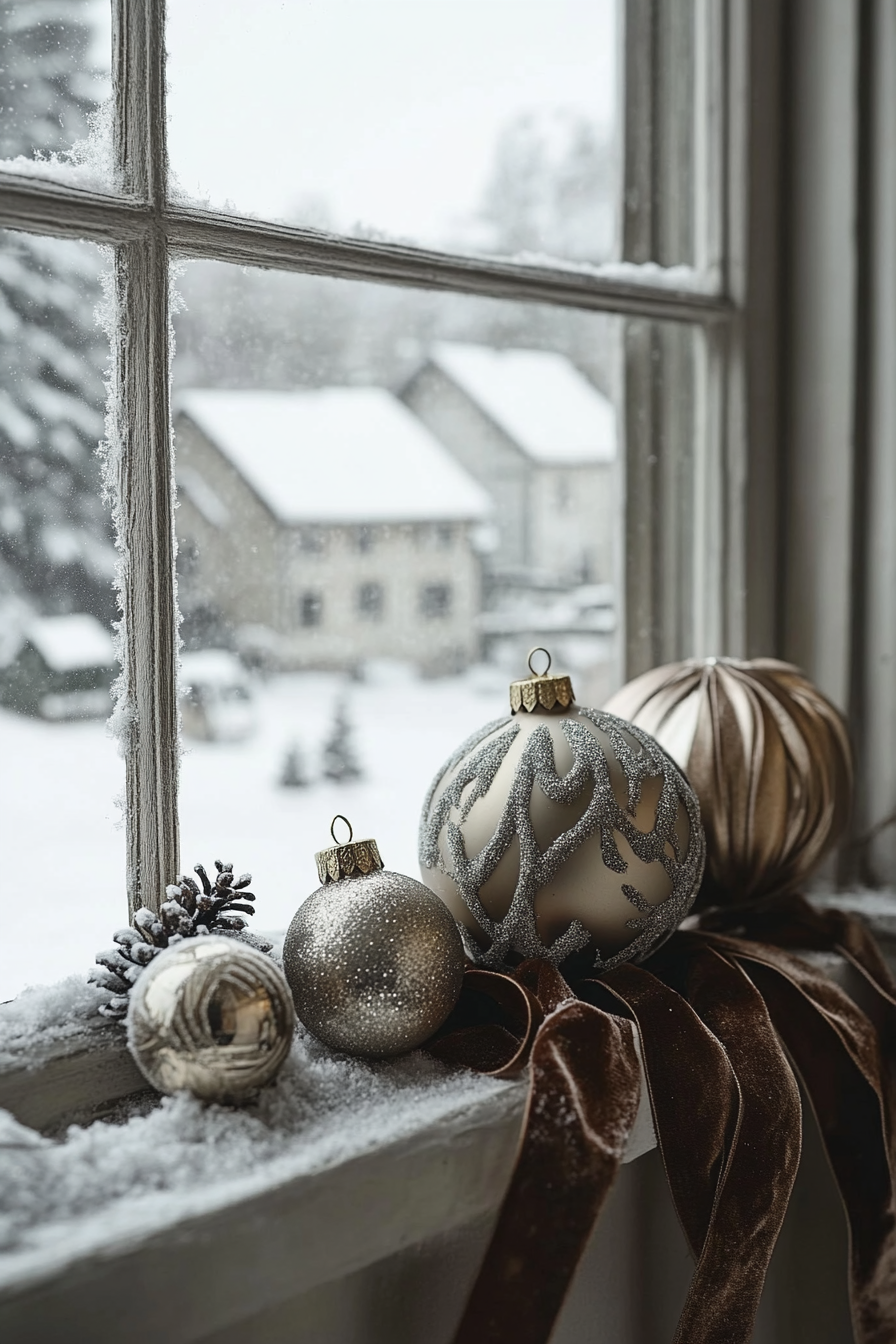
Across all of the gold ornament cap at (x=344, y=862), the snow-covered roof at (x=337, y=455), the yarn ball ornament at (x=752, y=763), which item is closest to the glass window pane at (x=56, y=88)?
the snow-covered roof at (x=337, y=455)

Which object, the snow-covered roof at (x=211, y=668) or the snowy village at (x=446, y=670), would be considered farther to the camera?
the snow-covered roof at (x=211, y=668)

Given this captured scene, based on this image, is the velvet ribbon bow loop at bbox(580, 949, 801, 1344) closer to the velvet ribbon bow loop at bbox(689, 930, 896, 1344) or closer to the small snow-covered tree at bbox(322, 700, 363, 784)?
the velvet ribbon bow loop at bbox(689, 930, 896, 1344)

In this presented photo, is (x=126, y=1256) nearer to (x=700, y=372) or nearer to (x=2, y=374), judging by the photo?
(x=2, y=374)

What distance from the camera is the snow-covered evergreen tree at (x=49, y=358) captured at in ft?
1.94

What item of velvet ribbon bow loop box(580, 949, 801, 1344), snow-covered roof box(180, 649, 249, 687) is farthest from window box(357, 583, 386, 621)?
velvet ribbon bow loop box(580, 949, 801, 1344)

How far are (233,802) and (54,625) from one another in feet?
0.56

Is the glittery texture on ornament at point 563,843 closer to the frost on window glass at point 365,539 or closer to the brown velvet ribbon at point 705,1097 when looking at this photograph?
the brown velvet ribbon at point 705,1097

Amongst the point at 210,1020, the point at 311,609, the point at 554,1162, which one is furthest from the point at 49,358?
the point at 554,1162

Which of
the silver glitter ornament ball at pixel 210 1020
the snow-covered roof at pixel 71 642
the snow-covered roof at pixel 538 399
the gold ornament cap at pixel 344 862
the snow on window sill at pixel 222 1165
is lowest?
the snow on window sill at pixel 222 1165

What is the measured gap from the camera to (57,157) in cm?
60

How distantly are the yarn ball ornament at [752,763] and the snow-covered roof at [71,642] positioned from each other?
364 mm

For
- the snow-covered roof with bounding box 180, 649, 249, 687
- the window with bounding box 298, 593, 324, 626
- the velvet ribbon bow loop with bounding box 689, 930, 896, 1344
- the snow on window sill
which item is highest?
the window with bounding box 298, 593, 324, 626

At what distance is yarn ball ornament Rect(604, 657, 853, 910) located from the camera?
763 mm

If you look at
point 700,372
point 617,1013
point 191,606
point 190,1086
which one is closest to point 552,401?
point 700,372
